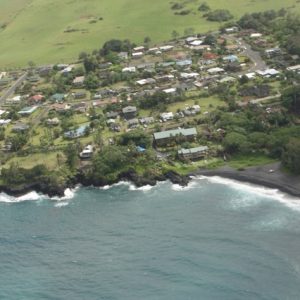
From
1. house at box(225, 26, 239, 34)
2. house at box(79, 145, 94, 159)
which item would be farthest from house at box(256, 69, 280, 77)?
house at box(79, 145, 94, 159)

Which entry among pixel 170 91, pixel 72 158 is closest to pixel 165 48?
pixel 170 91

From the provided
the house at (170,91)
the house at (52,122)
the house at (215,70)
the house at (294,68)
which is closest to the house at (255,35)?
the house at (215,70)

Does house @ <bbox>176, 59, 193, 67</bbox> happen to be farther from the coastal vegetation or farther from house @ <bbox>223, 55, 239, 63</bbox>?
house @ <bbox>223, 55, 239, 63</bbox>

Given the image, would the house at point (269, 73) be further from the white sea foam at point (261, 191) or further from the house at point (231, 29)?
the white sea foam at point (261, 191)

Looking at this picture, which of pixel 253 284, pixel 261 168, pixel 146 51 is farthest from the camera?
pixel 146 51

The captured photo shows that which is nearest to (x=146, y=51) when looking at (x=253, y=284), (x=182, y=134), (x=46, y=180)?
(x=182, y=134)

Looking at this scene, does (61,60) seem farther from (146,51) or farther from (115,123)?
(115,123)

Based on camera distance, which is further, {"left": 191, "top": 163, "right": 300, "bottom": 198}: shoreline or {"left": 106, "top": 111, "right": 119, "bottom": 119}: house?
{"left": 106, "top": 111, "right": 119, "bottom": 119}: house
